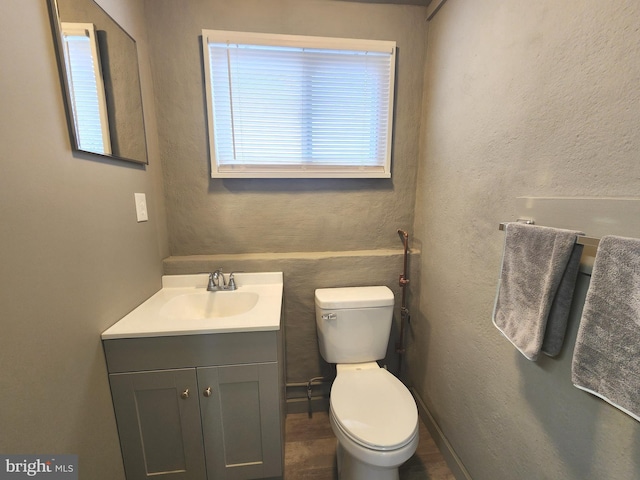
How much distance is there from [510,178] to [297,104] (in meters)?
1.08

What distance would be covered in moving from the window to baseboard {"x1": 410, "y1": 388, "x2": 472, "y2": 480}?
56.9 inches

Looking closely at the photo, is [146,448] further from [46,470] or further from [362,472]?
[362,472]

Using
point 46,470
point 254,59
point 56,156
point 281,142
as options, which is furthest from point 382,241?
point 46,470

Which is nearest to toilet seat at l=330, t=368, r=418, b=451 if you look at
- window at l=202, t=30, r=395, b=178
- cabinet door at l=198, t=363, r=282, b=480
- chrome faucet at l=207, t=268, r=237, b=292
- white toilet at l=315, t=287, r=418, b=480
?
white toilet at l=315, t=287, r=418, b=480

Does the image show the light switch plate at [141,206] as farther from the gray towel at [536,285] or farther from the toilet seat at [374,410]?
the gray towel at [536,285]

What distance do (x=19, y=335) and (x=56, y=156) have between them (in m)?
0.52

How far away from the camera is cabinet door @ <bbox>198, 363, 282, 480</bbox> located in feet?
3.35

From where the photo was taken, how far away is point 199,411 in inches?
40.8

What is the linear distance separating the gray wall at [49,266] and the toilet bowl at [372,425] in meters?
0.92

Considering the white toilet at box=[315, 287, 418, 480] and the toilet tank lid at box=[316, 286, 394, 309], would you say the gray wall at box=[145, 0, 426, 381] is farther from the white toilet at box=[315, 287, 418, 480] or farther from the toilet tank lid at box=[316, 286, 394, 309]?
the white toilet at box=[315, 287, 418, 480]

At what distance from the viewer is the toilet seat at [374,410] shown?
3.10 feet

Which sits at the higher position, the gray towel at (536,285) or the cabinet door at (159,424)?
the gray towel at (536,285)

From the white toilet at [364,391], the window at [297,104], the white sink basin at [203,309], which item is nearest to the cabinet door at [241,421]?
the white sink basin at [203,309]

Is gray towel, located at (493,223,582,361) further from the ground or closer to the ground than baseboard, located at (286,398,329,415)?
further from the ground
